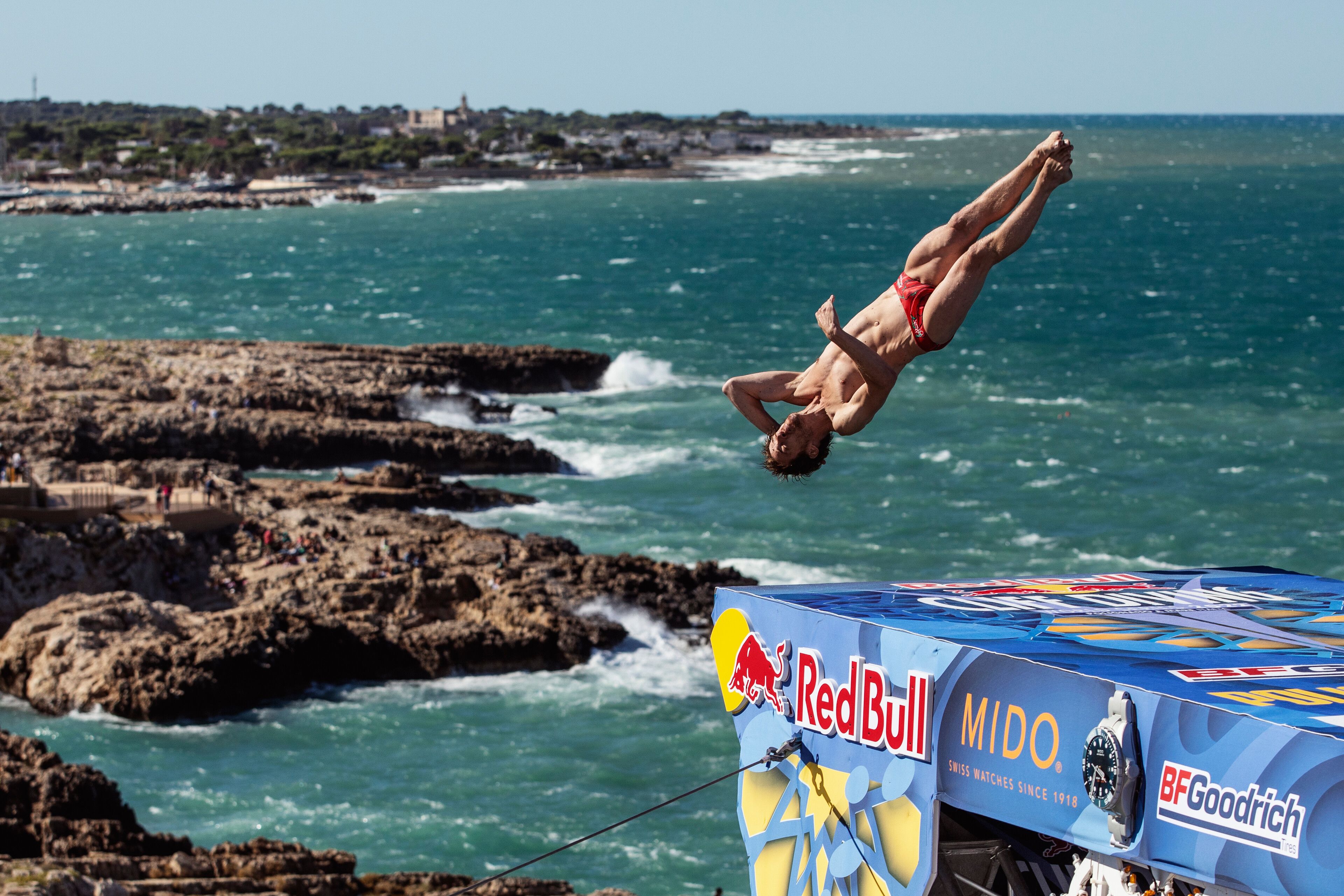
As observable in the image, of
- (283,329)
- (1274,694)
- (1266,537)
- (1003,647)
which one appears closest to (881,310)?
(1003,647)

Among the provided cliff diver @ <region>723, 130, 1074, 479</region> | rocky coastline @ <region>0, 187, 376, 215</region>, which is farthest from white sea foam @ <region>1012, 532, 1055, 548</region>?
rocky coastline @ <region>0, 187, 376, 215</region>

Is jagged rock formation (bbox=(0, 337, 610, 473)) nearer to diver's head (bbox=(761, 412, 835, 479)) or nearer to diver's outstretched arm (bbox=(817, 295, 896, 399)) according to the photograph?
diver's head (bbox=(761, 412, 835, 479))

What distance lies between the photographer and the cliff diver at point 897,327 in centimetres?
912

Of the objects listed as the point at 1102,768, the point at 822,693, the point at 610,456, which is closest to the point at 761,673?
the point at 822,693

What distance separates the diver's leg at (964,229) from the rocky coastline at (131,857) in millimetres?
10645

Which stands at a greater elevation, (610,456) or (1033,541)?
(610,456)

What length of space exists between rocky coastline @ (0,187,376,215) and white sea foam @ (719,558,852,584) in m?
140

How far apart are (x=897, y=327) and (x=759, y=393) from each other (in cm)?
121

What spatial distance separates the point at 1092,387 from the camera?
62.0 metres

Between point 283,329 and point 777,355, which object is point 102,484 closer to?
point 777,355

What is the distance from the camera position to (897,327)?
9.78 m

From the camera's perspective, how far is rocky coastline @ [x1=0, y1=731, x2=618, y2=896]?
16.7 metres

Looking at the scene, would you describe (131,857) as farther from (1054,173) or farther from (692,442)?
(692,442)

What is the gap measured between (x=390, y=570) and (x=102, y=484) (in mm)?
9147
